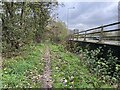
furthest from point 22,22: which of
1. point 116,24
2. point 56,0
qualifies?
point 56,0

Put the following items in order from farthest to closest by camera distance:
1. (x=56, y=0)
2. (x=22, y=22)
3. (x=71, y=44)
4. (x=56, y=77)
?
(x=56, y=0) → (x=71, y=44) → (x=22, y=22) → (x=56, y=77)

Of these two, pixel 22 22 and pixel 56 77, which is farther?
pixel 22 22

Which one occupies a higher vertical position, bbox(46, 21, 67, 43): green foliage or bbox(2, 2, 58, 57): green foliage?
bbox(2, 2, 58, 57): green foliage

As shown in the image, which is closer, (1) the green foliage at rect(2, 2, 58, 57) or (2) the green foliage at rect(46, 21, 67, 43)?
(1) the green foliage at rect(2, 2, 58, 57)

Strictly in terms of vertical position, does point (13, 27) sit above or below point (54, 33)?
above

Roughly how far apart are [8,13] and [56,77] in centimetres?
750

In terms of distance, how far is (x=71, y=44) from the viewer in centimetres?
2091

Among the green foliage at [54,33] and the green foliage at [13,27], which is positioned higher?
the green foliage at [13,27]

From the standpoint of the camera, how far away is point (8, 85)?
24.1 feet

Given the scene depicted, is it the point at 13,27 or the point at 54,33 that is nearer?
the point at 13,27

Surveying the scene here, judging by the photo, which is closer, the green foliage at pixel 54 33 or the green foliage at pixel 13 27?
the green foliage at pixel 13 27

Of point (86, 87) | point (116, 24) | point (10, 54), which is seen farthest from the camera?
point (10, 54)

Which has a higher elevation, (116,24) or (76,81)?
(116,24)

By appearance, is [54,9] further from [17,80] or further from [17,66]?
[17,80]
